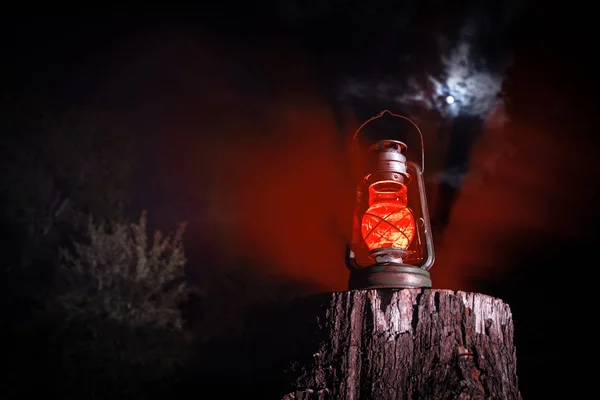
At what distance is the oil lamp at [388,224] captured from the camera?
2049 millimetres

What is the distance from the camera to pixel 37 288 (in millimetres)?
9273

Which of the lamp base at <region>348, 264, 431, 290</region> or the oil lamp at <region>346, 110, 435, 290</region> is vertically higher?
the oil lamp at <region>346, 110, 435, 290</region>

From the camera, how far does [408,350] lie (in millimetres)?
1615

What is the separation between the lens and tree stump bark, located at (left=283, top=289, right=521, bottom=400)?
158cm

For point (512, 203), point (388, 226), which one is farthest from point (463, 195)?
point (388, 226)

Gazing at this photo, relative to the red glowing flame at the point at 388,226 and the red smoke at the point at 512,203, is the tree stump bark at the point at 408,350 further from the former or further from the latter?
the red smoke at the point at 512,203

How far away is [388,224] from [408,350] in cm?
81

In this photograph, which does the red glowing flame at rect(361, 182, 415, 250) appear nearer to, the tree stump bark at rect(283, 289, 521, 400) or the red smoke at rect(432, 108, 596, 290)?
the tree stump bark at rect(283, 289, 521, 400)

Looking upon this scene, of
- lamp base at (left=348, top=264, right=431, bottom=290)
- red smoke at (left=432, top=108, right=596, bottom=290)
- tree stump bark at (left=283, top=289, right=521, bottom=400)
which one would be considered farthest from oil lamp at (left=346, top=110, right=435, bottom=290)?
red smoke at (left=432, top=108, right=596, bottom=290)

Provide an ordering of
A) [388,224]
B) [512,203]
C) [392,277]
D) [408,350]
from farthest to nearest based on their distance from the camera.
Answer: [512,203]
[388,224]
[392,277]
[408,350]

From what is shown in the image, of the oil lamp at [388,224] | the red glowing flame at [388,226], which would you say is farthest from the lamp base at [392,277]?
the red glowing flame at [388,226]

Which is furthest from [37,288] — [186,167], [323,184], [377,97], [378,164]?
[378,164]

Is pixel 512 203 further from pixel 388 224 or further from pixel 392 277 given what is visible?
pixel 392 277

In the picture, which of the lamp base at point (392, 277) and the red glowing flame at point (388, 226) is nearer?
the lamp base at point (392, 277)
